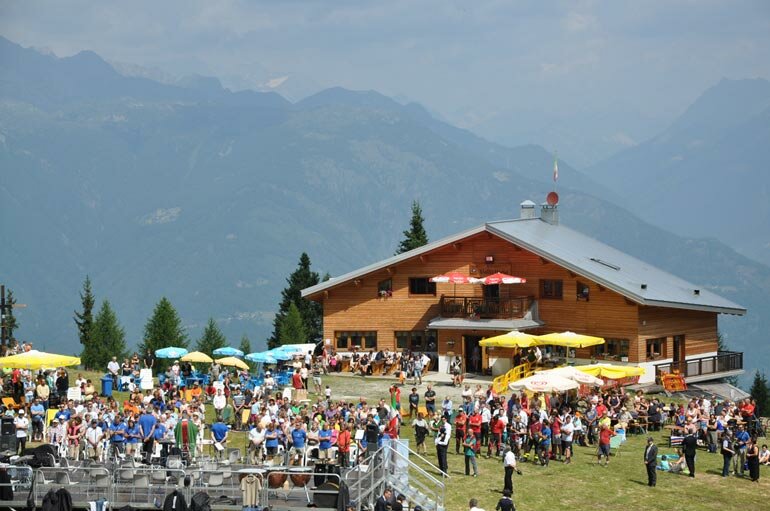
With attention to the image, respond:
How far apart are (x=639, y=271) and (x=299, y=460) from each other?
114ft

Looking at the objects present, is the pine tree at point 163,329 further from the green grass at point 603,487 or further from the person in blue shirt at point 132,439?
the person in blue shirt at point 132,439

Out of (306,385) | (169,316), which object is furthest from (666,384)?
(169,316)

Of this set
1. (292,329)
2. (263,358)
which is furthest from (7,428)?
(292,329)

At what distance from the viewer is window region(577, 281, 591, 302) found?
185ft

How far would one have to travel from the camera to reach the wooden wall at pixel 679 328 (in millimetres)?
55050

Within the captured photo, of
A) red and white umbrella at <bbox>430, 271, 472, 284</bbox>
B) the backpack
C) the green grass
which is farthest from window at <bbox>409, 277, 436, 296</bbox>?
the backpack

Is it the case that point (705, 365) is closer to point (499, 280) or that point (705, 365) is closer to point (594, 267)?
point (594, 267)

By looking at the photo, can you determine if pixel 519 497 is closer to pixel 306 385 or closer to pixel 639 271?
pixel 306 385

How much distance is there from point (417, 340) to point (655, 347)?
12.1 metres

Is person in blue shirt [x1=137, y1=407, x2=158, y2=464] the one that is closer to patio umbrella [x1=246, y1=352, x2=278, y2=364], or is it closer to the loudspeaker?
the loudspeaker

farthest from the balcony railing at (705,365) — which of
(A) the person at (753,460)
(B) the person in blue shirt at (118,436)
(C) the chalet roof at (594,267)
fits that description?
(B) the person in blue shirt at (118,436)

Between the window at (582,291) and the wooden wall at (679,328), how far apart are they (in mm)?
2888

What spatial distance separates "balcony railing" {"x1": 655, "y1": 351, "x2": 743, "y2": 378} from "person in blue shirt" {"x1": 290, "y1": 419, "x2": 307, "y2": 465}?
26.0m

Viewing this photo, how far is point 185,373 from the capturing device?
50656mm
